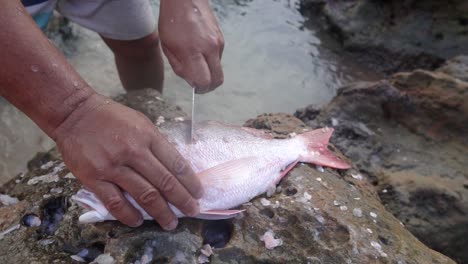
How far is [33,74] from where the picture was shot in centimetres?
199

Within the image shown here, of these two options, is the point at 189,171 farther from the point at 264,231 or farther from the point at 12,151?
the point at 12,151

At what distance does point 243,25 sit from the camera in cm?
699

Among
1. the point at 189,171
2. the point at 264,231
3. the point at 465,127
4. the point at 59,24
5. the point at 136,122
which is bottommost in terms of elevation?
the point at 59,24

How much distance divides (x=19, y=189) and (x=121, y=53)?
1838 millimetres

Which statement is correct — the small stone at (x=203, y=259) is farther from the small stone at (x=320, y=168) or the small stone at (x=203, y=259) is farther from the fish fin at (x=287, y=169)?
the small stone at (x=320, y=168)

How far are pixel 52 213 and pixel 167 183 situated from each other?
75cm

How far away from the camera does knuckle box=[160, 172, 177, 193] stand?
201 centimetres

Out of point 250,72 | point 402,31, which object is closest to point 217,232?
point 250,72

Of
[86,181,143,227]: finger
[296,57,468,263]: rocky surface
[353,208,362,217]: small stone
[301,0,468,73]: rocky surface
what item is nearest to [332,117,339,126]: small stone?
[296,57,468,263]: rocky surface

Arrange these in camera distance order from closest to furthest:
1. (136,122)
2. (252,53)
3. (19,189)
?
(136,122), (19,189), (252,53)

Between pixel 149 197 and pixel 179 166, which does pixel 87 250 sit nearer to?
pixel 149 197

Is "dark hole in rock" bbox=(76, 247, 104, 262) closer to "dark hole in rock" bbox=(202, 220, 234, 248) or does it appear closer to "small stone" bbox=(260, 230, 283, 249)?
"dark hole in rock" bbox=(202, 220, 234, 248)

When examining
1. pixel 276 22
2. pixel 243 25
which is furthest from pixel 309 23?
pixel 243 25

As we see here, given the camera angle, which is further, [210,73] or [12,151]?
[12,151]
